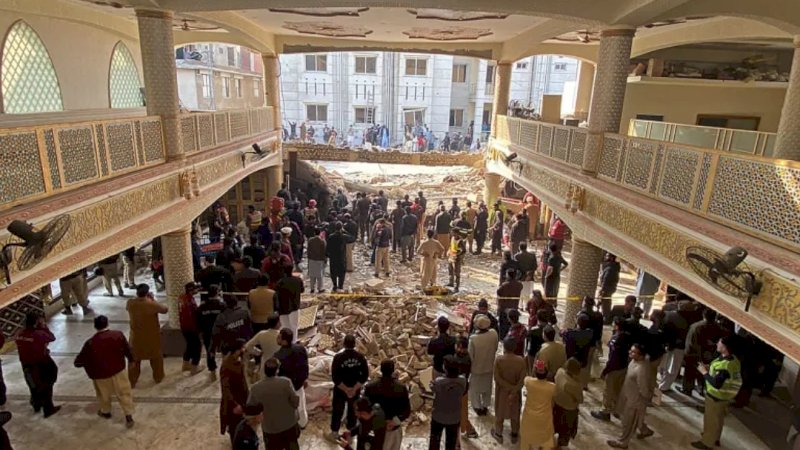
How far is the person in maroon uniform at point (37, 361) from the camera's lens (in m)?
5.61

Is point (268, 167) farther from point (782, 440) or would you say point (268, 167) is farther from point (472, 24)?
point (782, 440)

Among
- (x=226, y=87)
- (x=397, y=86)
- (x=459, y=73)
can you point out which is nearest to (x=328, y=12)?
(x=226, y=87)

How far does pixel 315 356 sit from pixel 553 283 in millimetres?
4643

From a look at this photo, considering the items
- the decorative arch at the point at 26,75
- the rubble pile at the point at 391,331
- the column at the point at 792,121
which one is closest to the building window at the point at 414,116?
the decorative arch at the point at 26,75

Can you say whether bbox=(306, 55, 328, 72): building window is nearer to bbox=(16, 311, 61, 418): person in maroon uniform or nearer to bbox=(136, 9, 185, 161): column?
bbox=(136, 9, 185, 161): column

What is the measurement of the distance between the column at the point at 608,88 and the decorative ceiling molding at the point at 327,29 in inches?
303

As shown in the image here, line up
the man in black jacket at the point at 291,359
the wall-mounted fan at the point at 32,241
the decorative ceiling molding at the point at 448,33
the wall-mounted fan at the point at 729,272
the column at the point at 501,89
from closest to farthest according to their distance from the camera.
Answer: the wall-mounted fan at the point at 32,241
the wall-mounted fan at the point at 729,272
the man in black jacket at the point at 291,359
the decorative ceiling molding at the point at 448,33
the column at the point at 501,89

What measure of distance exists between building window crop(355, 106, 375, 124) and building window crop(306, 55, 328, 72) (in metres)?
3.35

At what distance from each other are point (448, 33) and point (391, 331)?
9.61m

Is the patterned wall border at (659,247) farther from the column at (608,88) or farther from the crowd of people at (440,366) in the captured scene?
the crowd of people at (440,366)

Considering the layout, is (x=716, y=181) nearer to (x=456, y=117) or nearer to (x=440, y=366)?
(x=440, y=366)

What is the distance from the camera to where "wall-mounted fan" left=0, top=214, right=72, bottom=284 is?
4.10m

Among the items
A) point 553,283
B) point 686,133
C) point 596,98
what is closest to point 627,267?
point 686,133

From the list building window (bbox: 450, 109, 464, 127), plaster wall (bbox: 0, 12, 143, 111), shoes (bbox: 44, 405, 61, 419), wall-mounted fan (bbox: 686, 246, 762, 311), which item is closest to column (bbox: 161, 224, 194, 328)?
shoes (bbox: 44, 405, 61, 419)
